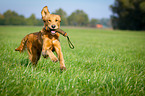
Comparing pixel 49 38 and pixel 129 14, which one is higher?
pixel 129 14

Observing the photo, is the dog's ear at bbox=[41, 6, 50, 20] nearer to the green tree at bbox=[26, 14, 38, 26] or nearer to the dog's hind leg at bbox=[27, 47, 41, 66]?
the dog's hind leg at bbox=[27, 47, 41, 66]

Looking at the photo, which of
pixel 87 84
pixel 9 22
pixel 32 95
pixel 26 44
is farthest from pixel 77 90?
pixel 9 22

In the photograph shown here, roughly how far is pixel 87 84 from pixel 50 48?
1.05 m

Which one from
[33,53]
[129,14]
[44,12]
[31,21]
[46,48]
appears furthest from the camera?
[31,21]

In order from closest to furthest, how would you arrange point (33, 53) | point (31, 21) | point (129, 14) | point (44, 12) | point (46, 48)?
1. point (46, 48)
2. point (44, 12)
3. point (33, 53)
4. point (129, 14)
5. point (31, 21)

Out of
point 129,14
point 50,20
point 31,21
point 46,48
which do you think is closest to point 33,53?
point 46,48

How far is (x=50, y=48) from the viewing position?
8.47 feet

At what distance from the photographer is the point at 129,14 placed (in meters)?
58.0

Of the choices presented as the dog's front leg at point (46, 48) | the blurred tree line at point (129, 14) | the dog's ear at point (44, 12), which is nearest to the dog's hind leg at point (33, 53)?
the dog's front leg at point (46, 48)

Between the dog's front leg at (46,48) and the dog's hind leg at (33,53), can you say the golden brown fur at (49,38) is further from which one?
the dog's hind leg at (33,53)

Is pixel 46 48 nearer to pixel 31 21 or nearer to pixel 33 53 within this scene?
pixel 33 53

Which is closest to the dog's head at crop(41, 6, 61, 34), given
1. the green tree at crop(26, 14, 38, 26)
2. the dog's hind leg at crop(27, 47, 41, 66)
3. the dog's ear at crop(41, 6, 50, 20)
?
the dog's ear at crop(41, 6, 50, 20)

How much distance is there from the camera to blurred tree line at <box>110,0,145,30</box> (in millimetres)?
54875

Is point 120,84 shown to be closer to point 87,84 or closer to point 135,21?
point 87,84
